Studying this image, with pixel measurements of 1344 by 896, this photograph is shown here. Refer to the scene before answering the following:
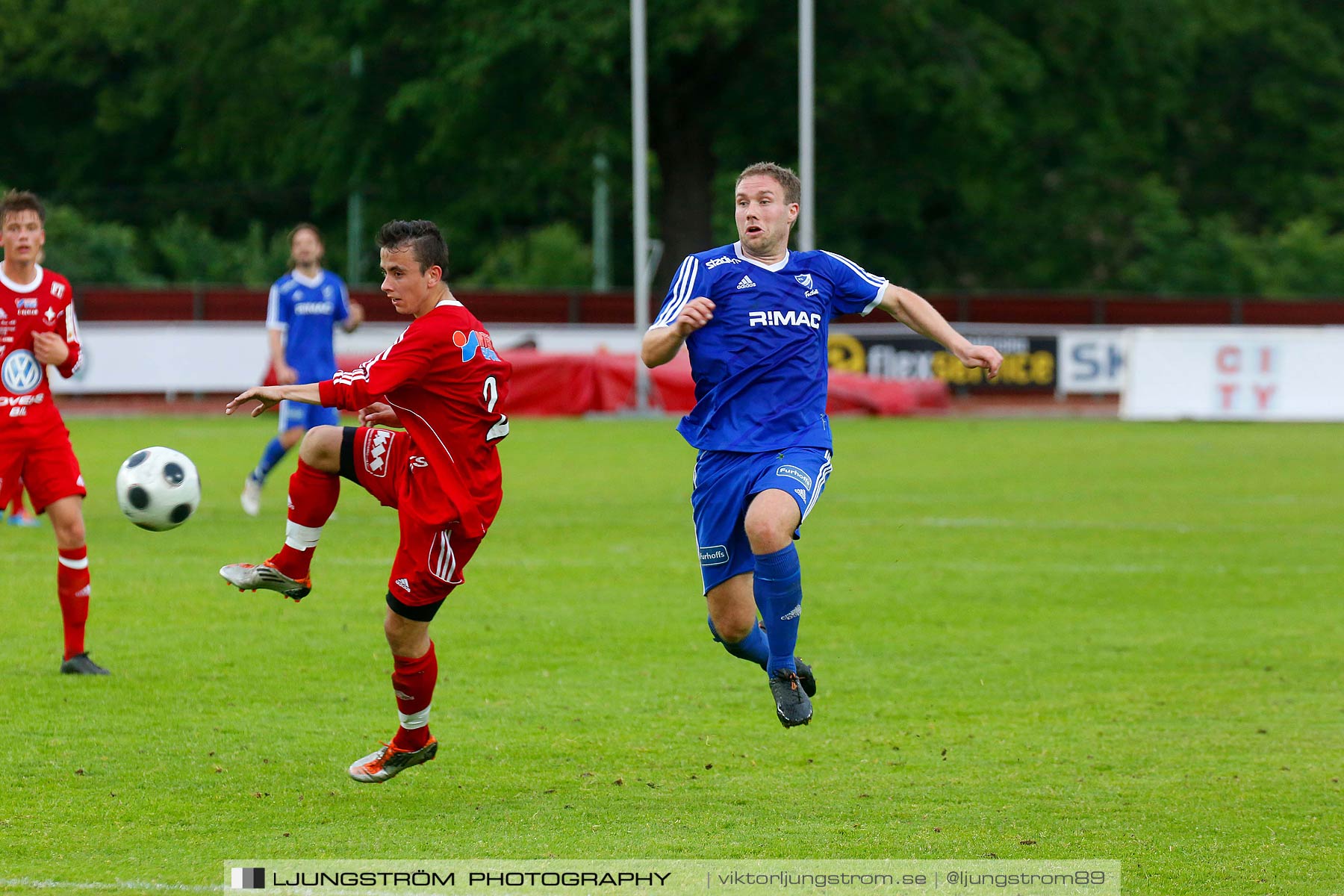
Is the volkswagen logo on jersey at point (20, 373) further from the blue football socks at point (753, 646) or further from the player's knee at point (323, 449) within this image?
the blue football socks at point (753, 646)

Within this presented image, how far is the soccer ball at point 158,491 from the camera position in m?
6.91

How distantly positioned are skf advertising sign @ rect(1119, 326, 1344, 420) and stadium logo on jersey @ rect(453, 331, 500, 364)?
2205 cm

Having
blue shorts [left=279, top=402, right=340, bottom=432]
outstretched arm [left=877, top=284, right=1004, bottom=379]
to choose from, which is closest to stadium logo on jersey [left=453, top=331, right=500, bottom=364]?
outstretched arm [left=877, top=284, right=1004, bottom=379]

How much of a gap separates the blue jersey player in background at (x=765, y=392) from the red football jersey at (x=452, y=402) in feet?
2.13

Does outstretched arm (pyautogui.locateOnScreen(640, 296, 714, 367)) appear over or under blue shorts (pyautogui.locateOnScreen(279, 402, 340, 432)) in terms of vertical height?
over

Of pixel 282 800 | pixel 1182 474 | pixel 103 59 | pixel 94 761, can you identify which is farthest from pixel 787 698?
pixel 103 59

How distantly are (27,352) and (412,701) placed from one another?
3.17 metres

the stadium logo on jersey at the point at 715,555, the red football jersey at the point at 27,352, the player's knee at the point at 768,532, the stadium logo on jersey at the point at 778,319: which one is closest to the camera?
the player's knee at the point at 768,532

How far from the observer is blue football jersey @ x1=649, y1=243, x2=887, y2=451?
6.73m

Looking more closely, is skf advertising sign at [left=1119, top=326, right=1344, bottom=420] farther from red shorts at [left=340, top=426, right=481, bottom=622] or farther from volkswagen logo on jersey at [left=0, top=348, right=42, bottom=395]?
red shorts at [left=340, top=426, right=481, bottom=622]

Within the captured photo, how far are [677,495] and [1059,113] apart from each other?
24.5 metres

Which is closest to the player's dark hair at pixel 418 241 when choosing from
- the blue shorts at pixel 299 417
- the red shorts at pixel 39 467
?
the red shorts at pixel 39 467

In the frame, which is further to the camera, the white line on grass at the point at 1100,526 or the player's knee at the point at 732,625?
the white line on grass at the point at 1100,526

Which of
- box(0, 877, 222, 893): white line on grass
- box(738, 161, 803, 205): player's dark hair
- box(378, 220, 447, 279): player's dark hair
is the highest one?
box(738, 161, 803, 205): player's dark hair
